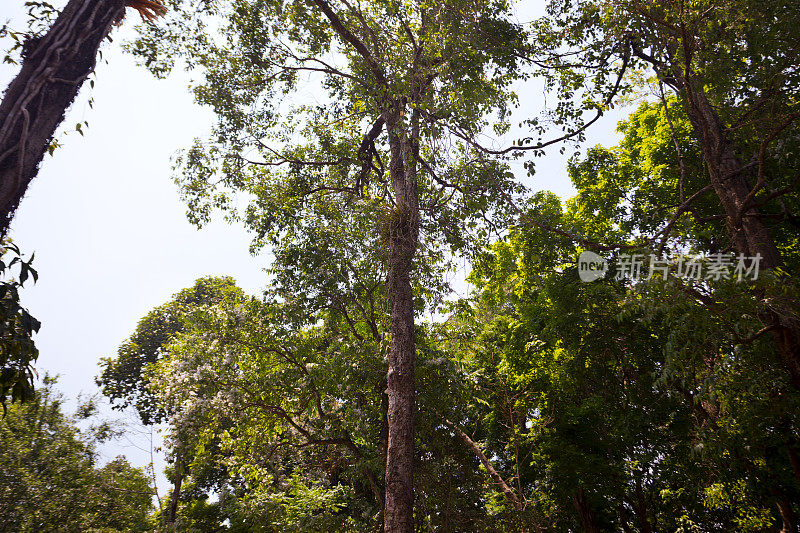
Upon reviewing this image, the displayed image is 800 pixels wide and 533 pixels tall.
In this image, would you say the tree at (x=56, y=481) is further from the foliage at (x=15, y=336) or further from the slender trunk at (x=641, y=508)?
the slender trunk at (x=641, y=508)

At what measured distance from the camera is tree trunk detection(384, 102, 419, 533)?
17.5ft

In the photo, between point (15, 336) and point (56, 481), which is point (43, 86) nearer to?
point (15, 336)

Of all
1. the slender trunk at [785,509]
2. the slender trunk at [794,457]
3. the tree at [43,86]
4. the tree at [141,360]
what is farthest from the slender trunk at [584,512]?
the tree at [141,360]

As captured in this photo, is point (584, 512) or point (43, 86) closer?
point (43, 86)

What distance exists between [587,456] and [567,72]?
8.37m

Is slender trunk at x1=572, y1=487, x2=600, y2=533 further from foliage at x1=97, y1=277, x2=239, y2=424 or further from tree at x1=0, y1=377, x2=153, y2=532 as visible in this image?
foliage at x1=97, y1=277, x2=239, y2=424

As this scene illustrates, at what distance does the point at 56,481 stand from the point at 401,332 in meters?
9.61

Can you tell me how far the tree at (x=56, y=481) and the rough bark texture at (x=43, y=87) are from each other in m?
9.44

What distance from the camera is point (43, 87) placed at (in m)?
2.45

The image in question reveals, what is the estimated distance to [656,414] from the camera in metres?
9.76

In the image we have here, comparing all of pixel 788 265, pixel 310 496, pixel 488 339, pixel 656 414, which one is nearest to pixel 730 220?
pixel 788 265

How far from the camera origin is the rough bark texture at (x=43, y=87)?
2.26m

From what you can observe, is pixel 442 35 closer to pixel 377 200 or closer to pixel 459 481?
pixel 377 200

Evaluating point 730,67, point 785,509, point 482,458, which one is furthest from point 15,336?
point 785,509
